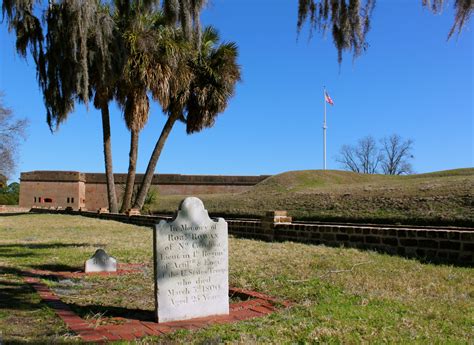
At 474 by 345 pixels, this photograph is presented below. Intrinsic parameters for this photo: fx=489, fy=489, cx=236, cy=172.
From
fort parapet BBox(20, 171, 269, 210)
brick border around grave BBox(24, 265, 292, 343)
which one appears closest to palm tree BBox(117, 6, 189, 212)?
fort parapet BBox(20, 171, 269, 210)

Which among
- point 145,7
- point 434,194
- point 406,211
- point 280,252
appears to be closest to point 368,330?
point 280,252

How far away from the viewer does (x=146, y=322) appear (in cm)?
462

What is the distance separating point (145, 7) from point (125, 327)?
6.28 m

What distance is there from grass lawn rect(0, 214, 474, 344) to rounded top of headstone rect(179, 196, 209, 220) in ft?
3.67

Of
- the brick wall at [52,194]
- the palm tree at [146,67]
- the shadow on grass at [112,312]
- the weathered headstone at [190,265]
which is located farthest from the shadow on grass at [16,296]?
the brick wall at [52,194]

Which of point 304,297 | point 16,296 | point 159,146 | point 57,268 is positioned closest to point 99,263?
point 57,268

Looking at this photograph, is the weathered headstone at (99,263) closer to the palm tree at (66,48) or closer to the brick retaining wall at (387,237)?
the brick retaining wall at (387,237)

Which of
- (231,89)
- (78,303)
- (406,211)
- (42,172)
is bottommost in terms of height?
(78,303)

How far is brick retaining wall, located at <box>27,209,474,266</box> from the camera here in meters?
7.79

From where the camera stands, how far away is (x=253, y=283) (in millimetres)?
6230

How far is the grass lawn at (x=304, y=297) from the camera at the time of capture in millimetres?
4055

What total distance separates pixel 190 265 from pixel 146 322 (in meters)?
0.67

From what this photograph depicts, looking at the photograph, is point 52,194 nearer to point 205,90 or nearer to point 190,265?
point 205,90

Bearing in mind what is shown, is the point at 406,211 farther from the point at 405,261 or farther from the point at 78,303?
the point at 78,303
